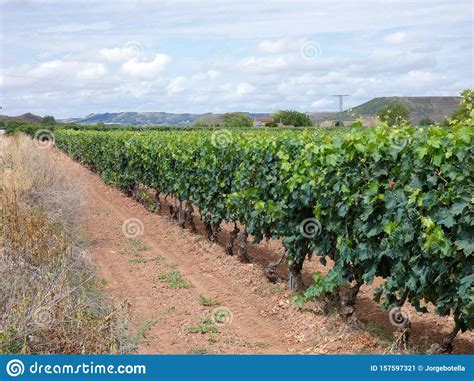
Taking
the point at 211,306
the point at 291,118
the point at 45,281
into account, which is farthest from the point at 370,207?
the point at 291,118

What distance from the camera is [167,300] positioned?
30.8 ft

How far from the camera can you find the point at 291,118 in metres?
91.6

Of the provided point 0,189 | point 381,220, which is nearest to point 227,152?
point 0,189

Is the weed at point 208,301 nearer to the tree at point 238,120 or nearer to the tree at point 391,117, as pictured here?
the tree at point 391,117

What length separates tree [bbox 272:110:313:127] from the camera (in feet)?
293

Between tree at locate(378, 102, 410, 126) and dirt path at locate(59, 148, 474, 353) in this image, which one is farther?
tree at locate(378, 102, 410, 126)

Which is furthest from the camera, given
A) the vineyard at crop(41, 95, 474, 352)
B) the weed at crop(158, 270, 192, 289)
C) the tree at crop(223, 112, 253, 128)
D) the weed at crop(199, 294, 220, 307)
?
the tree at crop(223, 112, 253, 128)

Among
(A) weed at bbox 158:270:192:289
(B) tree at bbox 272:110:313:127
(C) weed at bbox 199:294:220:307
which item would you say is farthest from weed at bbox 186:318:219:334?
(B) tree at bbox 272:110:313:127

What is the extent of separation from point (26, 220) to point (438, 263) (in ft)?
16.8

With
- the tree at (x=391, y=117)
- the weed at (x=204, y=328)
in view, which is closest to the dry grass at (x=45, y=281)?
the weed at (x=204, y=328)

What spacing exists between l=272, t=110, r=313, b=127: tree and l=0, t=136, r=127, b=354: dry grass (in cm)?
7676

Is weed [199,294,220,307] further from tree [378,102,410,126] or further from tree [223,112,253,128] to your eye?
tree [223,112,253,128]

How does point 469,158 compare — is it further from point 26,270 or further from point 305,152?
point 26,270

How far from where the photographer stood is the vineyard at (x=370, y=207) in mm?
5879
